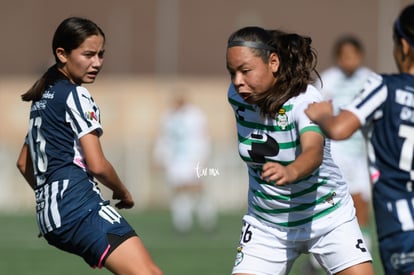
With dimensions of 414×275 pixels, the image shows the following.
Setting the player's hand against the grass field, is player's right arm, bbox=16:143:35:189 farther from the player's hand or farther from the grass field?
the grass field

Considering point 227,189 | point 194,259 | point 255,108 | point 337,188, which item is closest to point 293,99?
point 255,108

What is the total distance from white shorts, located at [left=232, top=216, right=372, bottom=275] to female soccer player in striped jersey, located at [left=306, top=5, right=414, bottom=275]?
81 cm

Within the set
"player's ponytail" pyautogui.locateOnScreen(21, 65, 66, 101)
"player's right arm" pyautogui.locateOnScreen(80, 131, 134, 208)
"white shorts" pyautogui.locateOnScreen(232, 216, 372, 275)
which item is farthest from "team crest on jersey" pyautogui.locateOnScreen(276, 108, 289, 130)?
"player's ponytail" pyautogui.locateOnScreen(21, 65, 66, 101)

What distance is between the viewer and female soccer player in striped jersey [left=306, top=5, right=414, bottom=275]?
5.15 metres

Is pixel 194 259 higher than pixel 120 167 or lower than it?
higher

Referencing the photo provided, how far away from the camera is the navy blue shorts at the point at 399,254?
5.16 meters

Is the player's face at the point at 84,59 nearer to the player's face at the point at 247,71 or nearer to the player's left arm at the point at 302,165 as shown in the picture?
the player's face at the point at 247,71

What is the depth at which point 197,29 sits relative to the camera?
42.1 metres

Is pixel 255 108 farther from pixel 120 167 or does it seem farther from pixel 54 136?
pixel 120 167

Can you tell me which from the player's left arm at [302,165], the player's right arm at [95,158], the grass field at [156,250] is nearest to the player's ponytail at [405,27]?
the player's left arm at [302,165]

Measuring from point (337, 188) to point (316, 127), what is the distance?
66cm

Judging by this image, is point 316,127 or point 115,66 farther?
point 115,66

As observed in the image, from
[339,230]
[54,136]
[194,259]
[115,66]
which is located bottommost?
[115,66]

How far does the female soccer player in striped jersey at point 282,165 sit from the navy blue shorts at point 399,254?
844 mm
